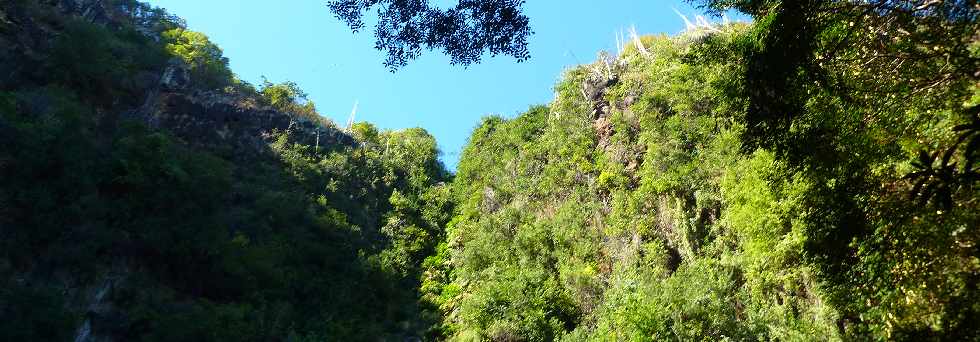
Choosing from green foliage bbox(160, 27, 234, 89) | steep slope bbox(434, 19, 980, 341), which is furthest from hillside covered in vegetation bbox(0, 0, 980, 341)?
green foliage bbox(160, 27, 234, 89)

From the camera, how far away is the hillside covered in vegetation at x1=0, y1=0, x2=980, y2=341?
18.9 feet

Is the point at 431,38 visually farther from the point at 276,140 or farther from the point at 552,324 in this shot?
the point at 276,140

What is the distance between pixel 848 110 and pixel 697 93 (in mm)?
7757

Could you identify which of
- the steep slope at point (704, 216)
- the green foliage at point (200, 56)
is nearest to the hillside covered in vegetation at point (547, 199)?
the steep slope at point (704, 216)

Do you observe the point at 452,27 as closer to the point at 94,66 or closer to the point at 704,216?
the point at 704,216

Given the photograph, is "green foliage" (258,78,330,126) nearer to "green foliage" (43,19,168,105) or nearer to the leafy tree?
"green foliage" (43,19,168,105)

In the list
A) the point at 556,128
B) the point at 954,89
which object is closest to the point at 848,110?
the point at 954,89

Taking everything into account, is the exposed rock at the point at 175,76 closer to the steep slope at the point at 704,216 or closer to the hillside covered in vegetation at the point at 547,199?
the hillside covered in vegetation at the point at 547,199

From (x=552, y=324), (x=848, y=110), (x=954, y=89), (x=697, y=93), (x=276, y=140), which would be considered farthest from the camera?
(x=276, y=140)

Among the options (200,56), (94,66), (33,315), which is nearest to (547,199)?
(33,315)

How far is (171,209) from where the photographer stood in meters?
13.7

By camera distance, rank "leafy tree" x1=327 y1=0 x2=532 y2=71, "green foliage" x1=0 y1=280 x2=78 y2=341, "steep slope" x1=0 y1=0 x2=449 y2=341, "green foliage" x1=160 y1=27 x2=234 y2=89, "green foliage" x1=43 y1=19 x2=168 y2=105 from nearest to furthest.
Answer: "leafy tree" x1=327 y1=0 x2=532 y2=71 < "green foliage" x1=0 y1=280 x2=78 y2=341 < "steep slope" x1=0 y1=0 x2=449 y2=341 < "green foliage" x1=43 y1=19 x2=168 y2=105 < "green foliage" x1=160 y1=27 x2=234 y2=89

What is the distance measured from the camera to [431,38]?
18.1 ft

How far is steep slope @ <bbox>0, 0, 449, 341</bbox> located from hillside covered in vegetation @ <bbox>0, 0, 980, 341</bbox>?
0.06 meters
